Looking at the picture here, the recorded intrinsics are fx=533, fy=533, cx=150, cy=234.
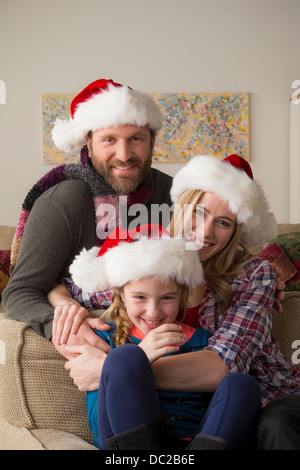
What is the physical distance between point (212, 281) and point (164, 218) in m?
0.54

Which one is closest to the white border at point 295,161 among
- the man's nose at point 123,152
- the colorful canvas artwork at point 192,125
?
the colorful canvas artwork at point 192,125

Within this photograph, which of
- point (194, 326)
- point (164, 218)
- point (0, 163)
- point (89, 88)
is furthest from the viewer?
point (0, 163)

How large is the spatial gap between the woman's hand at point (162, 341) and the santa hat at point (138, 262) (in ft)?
0.53

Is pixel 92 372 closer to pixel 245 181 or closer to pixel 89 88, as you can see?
pixel 245 181

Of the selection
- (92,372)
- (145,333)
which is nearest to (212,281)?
(145,333)

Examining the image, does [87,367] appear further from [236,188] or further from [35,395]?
[236,188]

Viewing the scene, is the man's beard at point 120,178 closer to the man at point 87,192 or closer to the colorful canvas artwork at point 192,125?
the man at point 87,192

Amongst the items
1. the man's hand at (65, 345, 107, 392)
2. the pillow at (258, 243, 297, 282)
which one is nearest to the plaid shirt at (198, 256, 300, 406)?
the man's hand at (65, 345, 107, 392)

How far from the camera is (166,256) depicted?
4.96 feet

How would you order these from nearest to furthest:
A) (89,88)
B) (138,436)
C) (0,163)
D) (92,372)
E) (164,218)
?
(138,436)
(92,372)
(164,218)
(89,88)
(0,163)

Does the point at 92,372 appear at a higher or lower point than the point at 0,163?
lower

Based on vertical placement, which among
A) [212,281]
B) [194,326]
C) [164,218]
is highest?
[164,218]

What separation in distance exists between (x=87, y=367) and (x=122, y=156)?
0.97m

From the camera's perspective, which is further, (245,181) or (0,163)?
(0,163)
